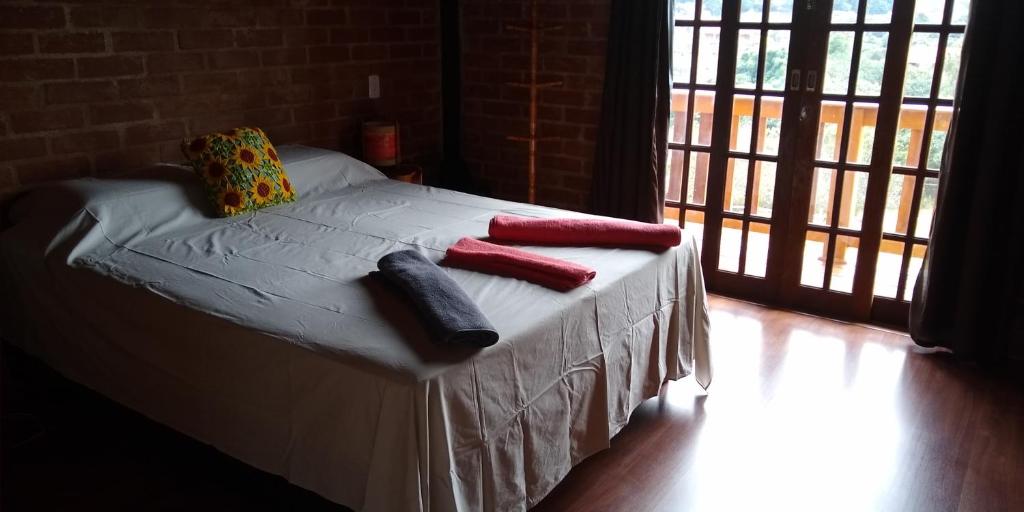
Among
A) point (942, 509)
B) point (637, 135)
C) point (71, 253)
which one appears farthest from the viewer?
point (637, 135)

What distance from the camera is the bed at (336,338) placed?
1.78 metres

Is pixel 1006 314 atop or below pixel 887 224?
below

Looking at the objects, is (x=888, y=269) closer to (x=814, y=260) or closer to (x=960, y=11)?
(x=814, y=260)

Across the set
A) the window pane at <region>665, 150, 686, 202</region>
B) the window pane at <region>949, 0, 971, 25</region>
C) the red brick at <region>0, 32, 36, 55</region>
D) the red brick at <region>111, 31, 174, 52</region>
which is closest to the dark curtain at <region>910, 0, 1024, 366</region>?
the window pane at <region>949, 0, 971, 25</region>

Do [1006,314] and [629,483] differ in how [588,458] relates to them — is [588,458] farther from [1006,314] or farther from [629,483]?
[1006,314]

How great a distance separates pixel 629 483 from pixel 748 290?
1890mm

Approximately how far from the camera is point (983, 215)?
10.0ft

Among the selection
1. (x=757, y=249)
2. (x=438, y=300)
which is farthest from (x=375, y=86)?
(x=438, y=300)

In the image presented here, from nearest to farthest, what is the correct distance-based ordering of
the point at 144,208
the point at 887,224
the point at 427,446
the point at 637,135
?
the point at 427,446
the point at 144,208
the point at 887,224
the point at 637,135

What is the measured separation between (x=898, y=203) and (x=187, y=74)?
326cm

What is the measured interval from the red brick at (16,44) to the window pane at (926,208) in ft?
12.2

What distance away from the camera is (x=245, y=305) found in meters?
2.08

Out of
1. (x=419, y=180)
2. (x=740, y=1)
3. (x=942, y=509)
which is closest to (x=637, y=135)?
(x=740, y=1)

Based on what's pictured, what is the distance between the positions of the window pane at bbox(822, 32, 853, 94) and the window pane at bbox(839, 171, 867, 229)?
405 mm
